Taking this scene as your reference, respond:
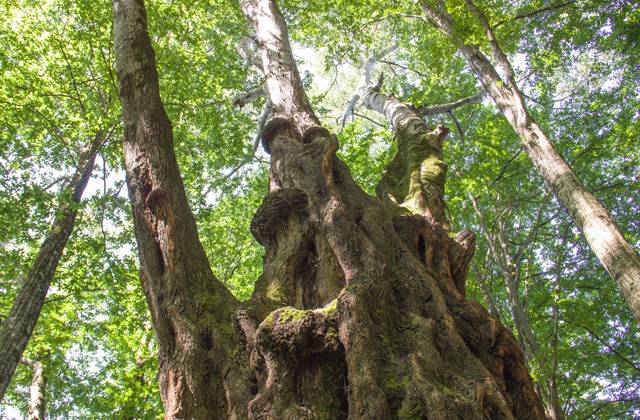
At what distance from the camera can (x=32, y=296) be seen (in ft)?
25.9

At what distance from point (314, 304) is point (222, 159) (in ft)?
27.9

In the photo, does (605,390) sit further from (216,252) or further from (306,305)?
(306,305)

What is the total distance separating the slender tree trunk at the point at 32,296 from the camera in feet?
23.5

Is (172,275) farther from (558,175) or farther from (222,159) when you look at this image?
(222,159)

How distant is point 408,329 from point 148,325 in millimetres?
10082

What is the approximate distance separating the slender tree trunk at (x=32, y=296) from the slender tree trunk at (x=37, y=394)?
185 centimetres

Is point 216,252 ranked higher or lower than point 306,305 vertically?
higher

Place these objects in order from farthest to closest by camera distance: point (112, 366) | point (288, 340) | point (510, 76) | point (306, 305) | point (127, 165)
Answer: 1. point (112, 366)
2. point (510, 76)
3. point (127, 165)
4. point (306, 305)
5. point (288, 340)

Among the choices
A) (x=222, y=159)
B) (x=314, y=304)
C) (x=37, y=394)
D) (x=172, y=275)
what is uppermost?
(x=222, y=159)

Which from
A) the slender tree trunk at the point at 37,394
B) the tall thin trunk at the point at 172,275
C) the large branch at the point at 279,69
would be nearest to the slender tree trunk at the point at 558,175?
the large branch at the point at 279,69

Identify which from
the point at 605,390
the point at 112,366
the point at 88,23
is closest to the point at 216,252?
the point at 112,366

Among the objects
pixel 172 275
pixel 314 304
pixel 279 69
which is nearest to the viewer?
pixel 172 275

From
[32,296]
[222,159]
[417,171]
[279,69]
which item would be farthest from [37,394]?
[417,171]

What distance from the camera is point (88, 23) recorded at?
1039 centimetres
